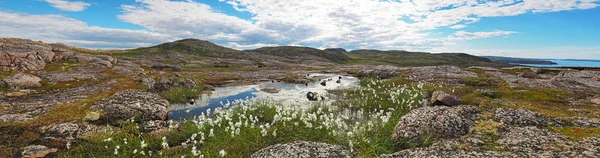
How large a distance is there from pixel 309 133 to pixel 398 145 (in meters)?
4.66

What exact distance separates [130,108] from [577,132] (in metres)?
24.4

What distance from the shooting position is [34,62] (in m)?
41.6

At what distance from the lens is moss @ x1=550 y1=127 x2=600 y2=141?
10031 mm

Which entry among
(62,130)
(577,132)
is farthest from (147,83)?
(577,132)

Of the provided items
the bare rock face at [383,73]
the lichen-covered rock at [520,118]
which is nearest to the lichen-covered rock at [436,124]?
the lichen-covered rock at [520,118]

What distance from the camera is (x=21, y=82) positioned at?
2884cm

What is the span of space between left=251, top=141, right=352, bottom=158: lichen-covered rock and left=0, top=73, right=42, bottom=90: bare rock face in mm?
31889

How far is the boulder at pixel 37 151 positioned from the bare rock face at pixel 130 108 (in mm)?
4602

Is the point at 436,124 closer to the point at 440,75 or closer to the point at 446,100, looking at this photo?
the point at 446,100

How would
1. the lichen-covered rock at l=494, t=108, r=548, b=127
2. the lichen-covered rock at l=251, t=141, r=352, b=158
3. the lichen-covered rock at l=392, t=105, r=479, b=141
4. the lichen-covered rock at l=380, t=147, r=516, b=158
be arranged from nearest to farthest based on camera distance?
the lichen-covered rock at l=380, t=147, r=516, b=158 < the lichen-covered rock at l=251, t=141, r=352, b=158 < the lichen-covered rock at l=392, t=105, r=479, b=141 < the lichen-covered rock at l=494, t=108, r=548, b=127

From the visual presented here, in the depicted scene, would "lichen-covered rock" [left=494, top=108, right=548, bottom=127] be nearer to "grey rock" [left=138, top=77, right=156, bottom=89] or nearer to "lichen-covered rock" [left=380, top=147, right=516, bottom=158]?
"lichen-covered rock" [left=380, top=147, right=516, bottom=158]

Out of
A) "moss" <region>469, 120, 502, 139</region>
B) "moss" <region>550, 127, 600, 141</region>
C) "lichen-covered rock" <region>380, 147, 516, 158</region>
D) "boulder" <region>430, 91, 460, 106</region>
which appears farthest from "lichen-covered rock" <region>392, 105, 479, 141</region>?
"boulder" <region>430, 91, 460, 106</region>

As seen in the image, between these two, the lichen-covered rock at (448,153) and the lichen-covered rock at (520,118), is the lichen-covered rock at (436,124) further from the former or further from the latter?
the lichen-covered rock at (448,153)

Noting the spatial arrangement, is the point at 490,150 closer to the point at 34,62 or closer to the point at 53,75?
the point at 53,75
